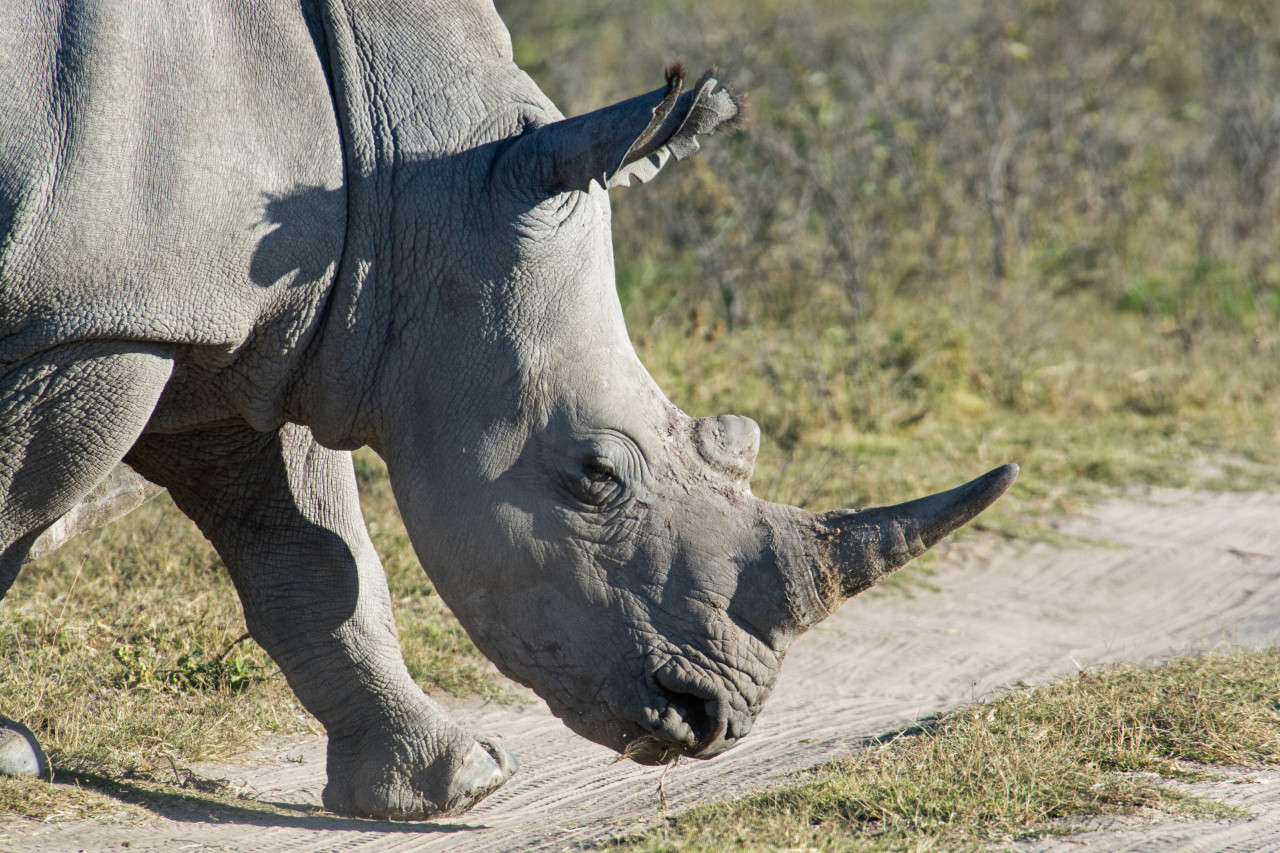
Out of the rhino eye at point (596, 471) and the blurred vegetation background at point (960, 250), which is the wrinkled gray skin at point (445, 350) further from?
the blurred vegetation background at point (960, 250)

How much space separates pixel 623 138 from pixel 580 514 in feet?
2.73

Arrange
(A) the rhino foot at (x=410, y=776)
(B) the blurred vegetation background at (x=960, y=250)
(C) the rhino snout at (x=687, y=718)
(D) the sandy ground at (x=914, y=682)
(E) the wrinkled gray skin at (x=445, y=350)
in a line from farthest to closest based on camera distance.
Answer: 1. (B) the blurred vegetation background at (x=960, y=250)
2. (A) the rhino foot at (x=410, y=776)
3. (D) the sandy ground at (x=914, y=682)
4. (C) the rhino snout at (x=687, y=718)
5. (E) the wrinkled gray skin at (x=445, y=350)

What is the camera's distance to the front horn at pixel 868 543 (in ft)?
10.5

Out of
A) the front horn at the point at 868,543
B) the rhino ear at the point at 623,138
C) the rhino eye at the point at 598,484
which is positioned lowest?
the front horn at the point at 868,543

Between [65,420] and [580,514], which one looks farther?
[580,514]

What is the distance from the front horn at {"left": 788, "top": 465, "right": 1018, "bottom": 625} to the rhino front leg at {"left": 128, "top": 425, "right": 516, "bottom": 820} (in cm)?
115

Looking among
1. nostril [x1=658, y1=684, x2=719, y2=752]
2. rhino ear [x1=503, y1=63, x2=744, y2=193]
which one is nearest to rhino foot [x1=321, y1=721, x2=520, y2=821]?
nostril [x1=658, y1=684, x2=719, y2=752]

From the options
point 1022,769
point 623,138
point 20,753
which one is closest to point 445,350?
point 623,138

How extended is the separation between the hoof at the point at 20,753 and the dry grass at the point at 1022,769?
1533 millimetres

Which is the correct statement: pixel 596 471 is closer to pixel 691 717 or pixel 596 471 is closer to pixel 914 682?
pixel 691 717

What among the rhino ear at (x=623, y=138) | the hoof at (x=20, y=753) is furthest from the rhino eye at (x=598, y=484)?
the hoof at (x=20, y=753)

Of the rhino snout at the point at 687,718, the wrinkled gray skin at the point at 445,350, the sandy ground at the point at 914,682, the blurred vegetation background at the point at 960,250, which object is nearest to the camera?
the wrinkled gray skin at the point at 445,350

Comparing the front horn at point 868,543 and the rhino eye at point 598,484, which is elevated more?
the rhino eye at point 598,484

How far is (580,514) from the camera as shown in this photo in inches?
127
